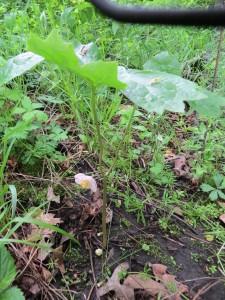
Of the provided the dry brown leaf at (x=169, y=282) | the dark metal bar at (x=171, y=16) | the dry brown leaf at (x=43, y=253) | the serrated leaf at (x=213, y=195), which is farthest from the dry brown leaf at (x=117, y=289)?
the dark metal bar at (x=171, y=16)


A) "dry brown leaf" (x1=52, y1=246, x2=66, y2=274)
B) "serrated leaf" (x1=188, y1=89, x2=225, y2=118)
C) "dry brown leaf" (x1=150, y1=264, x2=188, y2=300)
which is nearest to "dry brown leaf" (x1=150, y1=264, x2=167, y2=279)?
"dry brown leaf" (x1=150, y1=264, x2=188, y2=300)

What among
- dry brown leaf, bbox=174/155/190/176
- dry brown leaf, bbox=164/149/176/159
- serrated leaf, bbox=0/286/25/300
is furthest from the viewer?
dry brown leaf, bbox=164/149/176/159

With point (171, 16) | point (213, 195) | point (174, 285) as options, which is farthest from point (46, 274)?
point (171, 16)

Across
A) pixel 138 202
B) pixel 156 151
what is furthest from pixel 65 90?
pixel 138 202

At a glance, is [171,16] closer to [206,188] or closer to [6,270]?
[6,270]

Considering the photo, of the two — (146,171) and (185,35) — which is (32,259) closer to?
(146,171)

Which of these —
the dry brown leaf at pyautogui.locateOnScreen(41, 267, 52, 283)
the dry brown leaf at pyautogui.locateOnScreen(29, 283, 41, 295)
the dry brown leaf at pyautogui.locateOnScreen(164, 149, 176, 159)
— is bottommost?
the dry brown leaf at pyautogui.locateOnScreen(164, 149, 176, 159)

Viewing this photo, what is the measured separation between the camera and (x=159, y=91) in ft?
2.31

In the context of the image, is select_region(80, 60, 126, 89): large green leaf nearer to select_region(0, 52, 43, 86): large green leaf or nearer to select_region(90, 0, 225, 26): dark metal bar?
select_region(0, 52, 43, 86): large green leaf

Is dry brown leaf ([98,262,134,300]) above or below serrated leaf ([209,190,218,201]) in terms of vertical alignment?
above

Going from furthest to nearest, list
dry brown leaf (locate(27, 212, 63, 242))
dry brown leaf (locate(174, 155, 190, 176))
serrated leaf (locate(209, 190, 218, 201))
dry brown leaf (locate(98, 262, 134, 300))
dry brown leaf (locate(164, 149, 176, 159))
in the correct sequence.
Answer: dry brown leaf (locate(164, 149, 176, 159)) → dry brown leaf (locate(174, 155, 190, 176)) → serrated leaf (locate(209, 190, 218, 201)) → dry brown leaf (locate(27, 212, 63, 242)) → dry brown leaf (locate(98, 262, 134, 300))

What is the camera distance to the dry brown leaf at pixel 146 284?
101 cm

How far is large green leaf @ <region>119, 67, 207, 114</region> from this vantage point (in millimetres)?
677

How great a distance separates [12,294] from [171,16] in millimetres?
857
